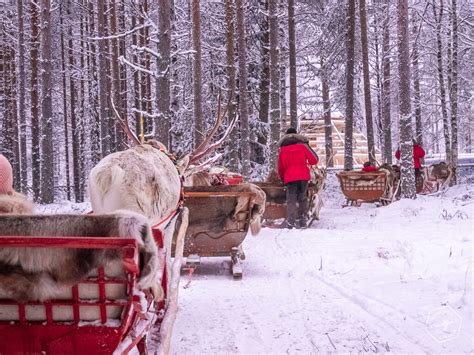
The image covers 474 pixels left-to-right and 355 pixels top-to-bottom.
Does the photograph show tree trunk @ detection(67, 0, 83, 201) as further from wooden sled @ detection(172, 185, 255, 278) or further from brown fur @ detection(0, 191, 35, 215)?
brown fur @ detection(0, 191, 35, 215)

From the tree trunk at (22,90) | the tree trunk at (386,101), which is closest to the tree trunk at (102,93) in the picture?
the tree trunk at (22,90)

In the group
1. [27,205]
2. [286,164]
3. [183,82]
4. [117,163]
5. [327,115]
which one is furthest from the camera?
[327,115]

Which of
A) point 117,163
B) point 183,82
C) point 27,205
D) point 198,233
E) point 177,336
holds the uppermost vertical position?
point 183,82

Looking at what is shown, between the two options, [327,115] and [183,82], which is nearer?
[183,82]

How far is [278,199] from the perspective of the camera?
12344 millimetres

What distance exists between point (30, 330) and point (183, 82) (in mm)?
22033

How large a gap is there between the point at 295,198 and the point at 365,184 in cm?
509

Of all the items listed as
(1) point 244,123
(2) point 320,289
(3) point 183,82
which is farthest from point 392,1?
(2) point 320,289

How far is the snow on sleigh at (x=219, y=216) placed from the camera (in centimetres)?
701

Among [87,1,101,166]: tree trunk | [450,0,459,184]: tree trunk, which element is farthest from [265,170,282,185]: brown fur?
[87,1,101,166]: tree trunk

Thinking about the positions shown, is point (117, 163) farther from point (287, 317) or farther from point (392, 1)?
point (392, 1)

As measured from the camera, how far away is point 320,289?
599 centimetres

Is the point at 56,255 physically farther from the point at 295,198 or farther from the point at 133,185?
the point at 295,198

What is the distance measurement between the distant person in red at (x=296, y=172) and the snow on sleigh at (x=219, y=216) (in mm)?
4353
